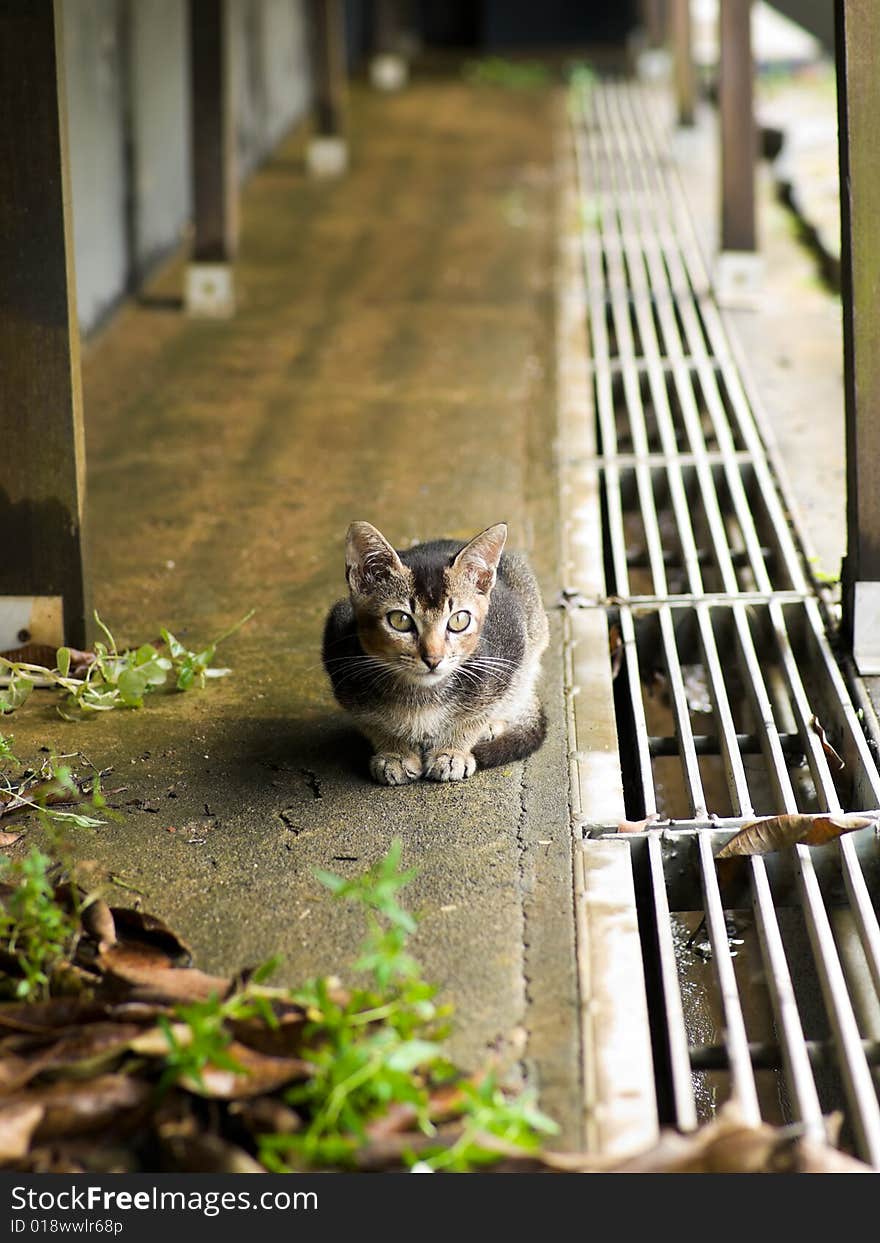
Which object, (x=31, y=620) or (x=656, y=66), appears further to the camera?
(x=656, y=66)

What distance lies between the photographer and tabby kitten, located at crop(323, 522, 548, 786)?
2805 millimetres

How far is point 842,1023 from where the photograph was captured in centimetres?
235

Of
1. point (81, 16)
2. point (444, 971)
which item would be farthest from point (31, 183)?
point (81, 16)

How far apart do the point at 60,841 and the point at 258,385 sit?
3.29m

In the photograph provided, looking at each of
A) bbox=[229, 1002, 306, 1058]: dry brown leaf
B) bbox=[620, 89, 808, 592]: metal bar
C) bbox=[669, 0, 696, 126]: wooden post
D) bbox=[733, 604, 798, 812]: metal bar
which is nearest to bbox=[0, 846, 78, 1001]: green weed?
bbox=[229, 1002, 306, 1058]: dry brown leaf

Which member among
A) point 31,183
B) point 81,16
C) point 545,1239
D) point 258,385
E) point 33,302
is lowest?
point 545,1239

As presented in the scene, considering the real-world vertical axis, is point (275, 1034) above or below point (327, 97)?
below

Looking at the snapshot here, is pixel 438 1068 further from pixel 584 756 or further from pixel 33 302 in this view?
pixel 33 302

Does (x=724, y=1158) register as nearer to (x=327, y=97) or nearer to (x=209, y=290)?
(x=209, y=290)

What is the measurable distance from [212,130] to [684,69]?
4.95 meters

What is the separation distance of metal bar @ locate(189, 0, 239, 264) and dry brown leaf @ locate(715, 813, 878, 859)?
4561 millimetres

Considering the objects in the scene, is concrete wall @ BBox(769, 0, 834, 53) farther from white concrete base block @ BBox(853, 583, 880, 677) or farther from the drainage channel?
white concrete base block @ BBox(853, 583, 880, 677)

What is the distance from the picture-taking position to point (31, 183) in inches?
129

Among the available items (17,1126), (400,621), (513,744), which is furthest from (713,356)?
(17,1126)
